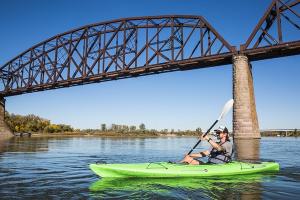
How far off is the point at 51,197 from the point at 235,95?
28.8 meters

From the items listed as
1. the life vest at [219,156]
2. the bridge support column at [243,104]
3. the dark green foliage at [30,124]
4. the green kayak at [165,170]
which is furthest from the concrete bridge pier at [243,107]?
the dark green foliage at [30,124]

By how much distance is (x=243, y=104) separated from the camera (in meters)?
33.1

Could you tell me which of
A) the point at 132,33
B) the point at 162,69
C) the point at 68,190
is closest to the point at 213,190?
the point at 68,190

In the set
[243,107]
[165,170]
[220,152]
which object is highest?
[243,107]

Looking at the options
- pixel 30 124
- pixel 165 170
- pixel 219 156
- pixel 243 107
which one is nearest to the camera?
pixel 165 170

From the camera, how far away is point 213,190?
9.09m

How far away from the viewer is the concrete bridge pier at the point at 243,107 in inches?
1278

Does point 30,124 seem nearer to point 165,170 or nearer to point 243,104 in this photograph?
point 243,104

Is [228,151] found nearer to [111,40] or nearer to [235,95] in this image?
[235,95]

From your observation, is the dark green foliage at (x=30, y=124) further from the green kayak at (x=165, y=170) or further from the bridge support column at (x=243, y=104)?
the green kayak at (x=165, y=170)

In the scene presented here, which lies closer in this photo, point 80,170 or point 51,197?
point 51,197

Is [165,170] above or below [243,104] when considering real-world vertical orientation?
below

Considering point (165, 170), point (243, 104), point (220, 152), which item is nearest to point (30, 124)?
point (243, 104)

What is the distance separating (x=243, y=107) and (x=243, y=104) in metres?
0.33
